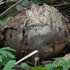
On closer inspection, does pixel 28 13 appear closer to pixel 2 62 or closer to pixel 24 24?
pixel 24 24

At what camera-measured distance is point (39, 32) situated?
2377 millimetres

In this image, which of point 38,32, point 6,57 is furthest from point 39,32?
point 6,57

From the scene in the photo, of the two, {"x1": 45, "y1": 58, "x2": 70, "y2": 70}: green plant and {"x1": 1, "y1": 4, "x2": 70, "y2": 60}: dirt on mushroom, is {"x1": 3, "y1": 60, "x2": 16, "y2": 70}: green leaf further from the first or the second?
{"x1": 1, "y1": 4, "x2": 70, "y2": 60}: dirt on mushroom

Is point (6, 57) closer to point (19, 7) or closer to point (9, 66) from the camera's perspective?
point (9, 66)

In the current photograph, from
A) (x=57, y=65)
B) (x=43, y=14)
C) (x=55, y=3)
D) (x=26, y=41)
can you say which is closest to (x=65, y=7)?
(x=55, y=3)

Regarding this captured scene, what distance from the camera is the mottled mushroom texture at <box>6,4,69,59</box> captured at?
7.83 feet

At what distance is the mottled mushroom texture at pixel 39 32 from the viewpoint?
2387mm

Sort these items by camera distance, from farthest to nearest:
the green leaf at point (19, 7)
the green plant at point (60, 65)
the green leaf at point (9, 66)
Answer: the green leaf at point (19, 7) → the green plant at point (60, 65) → the green leaf at point (9, 66)

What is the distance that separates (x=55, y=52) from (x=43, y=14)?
393 mm

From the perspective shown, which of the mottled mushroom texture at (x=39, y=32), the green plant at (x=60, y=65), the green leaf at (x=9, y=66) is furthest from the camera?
the mottled mushroom texture at (x=39, y=32)

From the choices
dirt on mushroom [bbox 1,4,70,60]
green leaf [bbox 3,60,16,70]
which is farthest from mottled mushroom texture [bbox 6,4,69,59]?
green leaf [bbox 3,60,16,70]

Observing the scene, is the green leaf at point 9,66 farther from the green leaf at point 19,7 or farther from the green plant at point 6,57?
the green leaf at point 19,7

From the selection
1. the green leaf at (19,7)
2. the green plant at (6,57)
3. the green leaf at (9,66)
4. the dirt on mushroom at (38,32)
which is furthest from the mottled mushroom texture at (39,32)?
the green leaf at (9,66)

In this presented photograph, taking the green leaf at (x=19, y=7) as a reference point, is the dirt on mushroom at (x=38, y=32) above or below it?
below
